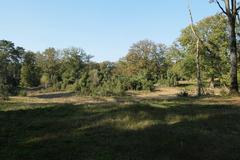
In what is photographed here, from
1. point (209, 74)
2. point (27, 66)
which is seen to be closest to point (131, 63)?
point (27, 66)

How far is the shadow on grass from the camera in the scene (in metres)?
4.44

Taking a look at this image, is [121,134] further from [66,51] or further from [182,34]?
[66,51]

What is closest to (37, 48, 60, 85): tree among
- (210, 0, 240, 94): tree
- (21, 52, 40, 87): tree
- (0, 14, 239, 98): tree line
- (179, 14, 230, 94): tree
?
(0, 14, 239, 98): tree line

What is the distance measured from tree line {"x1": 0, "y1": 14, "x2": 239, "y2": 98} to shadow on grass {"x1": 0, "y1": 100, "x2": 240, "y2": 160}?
1572 centimetres

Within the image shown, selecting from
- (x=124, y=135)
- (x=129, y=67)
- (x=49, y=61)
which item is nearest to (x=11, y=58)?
(x=49, y=61)

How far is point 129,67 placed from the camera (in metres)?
65.9

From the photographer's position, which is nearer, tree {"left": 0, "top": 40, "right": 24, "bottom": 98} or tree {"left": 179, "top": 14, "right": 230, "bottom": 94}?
tree {"left": 179, "top": 14, "right": 230, "bottom": 94}

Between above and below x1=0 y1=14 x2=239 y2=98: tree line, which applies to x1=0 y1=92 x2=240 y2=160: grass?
below

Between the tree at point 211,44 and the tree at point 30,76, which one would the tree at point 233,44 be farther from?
the tree at point 30,76

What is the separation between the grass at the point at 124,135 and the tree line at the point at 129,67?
1576 centimetres

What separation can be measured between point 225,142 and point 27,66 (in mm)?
65172

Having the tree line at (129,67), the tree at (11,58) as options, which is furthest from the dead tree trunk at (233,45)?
the tree at (11,58)

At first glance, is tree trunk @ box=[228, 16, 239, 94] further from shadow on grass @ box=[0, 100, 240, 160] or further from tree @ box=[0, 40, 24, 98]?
tree @ box=[0, 40, 24, 98]

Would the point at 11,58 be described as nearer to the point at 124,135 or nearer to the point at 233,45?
the point at 233,45
